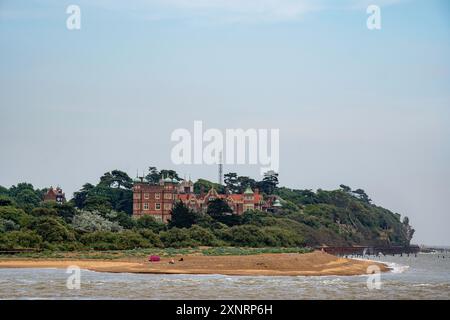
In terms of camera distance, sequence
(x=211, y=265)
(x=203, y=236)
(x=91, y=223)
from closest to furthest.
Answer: (x=211, y=265) → (x=203, y=236) → (x=91, y=223)

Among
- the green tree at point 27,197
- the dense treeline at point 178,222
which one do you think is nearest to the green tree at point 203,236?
the dense treeline at point 178,222

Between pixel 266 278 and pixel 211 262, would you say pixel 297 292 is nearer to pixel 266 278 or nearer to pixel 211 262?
pixel 266 278

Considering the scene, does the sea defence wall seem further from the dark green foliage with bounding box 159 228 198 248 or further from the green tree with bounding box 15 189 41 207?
the green tree with bounding box 15 189 41 207

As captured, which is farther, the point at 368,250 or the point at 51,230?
the point at 368,250

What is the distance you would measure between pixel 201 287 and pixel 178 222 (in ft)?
162

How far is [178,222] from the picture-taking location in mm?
104375

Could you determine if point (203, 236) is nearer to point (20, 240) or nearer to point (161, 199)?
point (20, 240)

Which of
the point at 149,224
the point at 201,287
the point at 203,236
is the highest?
the point at 149,224

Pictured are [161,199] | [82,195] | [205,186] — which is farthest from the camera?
[205,186]

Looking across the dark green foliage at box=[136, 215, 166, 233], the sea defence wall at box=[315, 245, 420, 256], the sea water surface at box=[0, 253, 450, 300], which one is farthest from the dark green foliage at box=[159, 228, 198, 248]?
the sea defence wall at box=[315, 245, 420, 256]

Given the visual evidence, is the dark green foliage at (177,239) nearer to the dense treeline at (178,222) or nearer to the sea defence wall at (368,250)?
the dense treeline at (178,222)

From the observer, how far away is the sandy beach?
229 feet

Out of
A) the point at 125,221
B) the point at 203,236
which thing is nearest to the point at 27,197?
the point at 125,221
